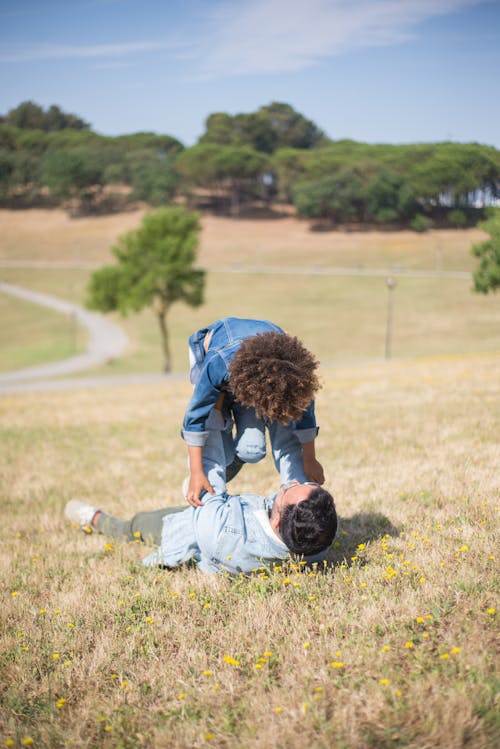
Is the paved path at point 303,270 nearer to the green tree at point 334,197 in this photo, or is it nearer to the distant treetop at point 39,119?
the green tree at point 334,197

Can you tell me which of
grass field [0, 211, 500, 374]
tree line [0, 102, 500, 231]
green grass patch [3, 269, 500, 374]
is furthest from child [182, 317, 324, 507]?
tree line [0, 102, 500, 231]

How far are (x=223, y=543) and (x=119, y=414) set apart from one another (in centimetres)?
1010

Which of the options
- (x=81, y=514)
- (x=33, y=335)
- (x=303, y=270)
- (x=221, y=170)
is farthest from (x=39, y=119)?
(x=81, y=514)

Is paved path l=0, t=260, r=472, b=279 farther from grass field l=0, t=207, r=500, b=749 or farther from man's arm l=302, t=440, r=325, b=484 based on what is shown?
man's arm l=302, t=440, r=325, b=484

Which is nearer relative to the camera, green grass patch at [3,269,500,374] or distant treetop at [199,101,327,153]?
green grass patch at [3,269,500,374]

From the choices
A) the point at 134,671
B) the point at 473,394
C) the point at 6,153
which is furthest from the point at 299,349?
the point at 6,153

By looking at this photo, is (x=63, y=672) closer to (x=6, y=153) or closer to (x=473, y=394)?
(x=473, y=394)

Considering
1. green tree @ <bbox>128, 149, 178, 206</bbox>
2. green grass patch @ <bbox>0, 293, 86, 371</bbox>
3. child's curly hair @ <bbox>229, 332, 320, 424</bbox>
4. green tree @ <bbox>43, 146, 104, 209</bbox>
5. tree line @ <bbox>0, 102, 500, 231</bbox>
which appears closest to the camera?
child's curly hair @ <bbox>229, 332, 320, 424</bbox>

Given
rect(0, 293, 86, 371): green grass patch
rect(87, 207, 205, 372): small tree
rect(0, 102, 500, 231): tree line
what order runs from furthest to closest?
rect(0, 102, 500, 231): tree line → rect(0, 293, 86, 371): green grass patch → rect(87, 207, 205, 372): small tree

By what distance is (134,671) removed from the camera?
10.6ft

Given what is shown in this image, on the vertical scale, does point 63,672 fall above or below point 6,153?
below

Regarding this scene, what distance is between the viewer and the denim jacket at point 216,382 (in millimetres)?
4117

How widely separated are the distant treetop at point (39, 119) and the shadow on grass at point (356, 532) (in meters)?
154

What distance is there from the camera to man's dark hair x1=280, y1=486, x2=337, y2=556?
3650mm
